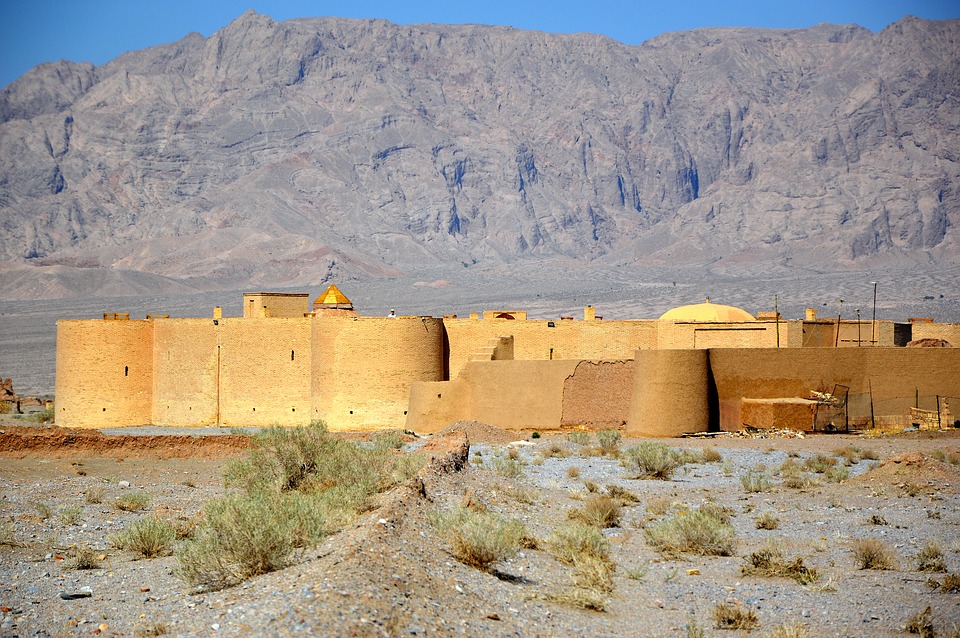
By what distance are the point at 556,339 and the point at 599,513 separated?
17.0 m

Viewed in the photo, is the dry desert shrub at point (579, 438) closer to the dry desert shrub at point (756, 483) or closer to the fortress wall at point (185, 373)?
the dry desert shrub at point (756, 483)

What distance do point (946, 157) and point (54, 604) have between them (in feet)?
467

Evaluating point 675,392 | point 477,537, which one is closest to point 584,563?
point 477,537

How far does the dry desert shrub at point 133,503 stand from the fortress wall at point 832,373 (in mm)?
14289

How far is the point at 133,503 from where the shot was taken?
700 inches

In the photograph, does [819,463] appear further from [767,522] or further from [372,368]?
[372,368]

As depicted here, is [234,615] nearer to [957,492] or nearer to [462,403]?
[957,492]

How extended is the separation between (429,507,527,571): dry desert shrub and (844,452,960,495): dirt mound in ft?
26.0

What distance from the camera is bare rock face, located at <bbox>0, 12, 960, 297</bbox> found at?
13112 centimetres

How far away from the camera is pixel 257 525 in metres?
12.2

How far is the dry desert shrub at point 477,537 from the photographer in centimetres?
1273

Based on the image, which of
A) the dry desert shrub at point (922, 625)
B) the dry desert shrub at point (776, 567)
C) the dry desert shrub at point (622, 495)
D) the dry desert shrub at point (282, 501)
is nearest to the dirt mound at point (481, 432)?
the dry desert shrub at point (282, 501)

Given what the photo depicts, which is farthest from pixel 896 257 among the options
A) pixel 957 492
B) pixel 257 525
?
pixel 257 525

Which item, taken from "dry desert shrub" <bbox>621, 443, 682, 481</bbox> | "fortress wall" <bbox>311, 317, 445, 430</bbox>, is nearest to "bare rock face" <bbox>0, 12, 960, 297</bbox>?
"fortress wall" <bbox>311, 317, 445, 430</bbox>
